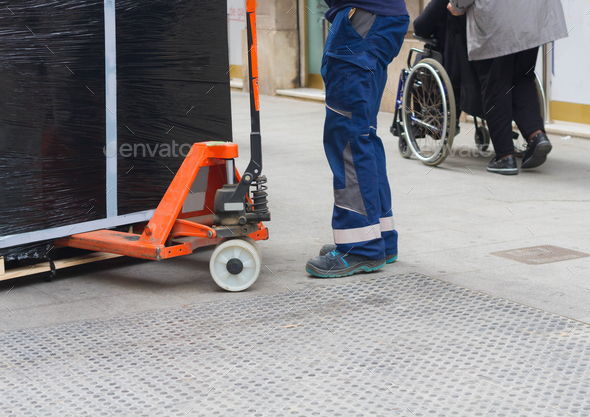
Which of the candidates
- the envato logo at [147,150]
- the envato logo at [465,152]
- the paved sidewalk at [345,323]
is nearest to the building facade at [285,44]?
the envato logo at [465,152]

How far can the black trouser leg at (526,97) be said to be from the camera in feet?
20.9

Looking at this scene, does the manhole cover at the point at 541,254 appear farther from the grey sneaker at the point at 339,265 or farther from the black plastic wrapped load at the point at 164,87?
the black plastic wrapped load at the point at 164,87

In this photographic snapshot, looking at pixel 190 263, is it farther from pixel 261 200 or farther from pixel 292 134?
pixel 292 134

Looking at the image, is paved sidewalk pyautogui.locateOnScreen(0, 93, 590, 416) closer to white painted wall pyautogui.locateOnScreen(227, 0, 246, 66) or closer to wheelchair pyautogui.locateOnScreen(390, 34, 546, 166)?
wheelchair pyautogui.locateOnScreen(390, 34, 546, 166)

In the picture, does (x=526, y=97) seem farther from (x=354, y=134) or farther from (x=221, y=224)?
(x=221, y=224)

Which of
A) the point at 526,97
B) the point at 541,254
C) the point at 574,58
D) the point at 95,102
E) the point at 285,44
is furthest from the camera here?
the point at 285,44

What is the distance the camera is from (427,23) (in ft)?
21.5

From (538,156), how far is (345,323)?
141 inches

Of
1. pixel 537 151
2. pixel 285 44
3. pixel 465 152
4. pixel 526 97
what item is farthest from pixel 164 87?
pixel 285 44

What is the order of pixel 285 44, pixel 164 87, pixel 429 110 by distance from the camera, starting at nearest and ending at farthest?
1. pixel 164 87
2. pixel 429 110
3. pixel 285 44

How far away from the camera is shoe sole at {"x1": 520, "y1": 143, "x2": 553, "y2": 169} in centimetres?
618

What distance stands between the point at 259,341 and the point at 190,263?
123 centimetres

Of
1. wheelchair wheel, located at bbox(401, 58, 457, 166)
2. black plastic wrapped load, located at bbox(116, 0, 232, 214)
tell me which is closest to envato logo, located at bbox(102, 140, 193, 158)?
black plastic wrapped load, located at bbox(116, 0, 232, 214)

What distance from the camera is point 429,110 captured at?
667 centimetres
